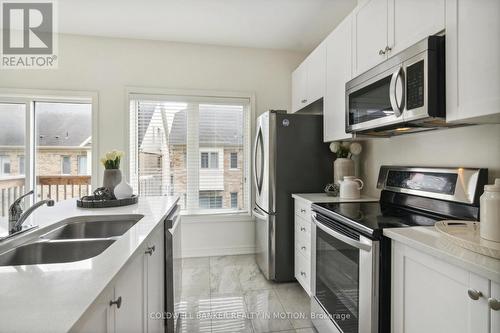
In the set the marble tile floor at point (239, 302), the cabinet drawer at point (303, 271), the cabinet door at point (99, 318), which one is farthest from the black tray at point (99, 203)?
the cabinet drawer at point (303, 271)

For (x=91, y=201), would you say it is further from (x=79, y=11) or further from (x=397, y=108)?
(x=79, y=11)

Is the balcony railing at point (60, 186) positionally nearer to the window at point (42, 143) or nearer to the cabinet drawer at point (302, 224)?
the window at point (42, 143)

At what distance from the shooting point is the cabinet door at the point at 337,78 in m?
2.04

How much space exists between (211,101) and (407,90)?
2.41 meters

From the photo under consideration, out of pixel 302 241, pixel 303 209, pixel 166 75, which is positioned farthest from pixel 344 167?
pixel 166 75

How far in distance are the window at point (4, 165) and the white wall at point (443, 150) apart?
3939 mm

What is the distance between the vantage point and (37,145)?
122 inches

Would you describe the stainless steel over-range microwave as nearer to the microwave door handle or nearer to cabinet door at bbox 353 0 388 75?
the microwave door handle

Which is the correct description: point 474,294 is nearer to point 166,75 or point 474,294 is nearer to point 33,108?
point 166,75

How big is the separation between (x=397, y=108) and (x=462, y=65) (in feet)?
1.07

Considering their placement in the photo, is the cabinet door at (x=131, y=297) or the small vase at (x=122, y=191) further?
the small vase at (x=122, y=191)

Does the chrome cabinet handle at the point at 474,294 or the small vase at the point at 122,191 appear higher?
the small vase at the point at 122,191

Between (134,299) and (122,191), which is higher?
(122,191)

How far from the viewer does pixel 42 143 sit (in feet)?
10.3
